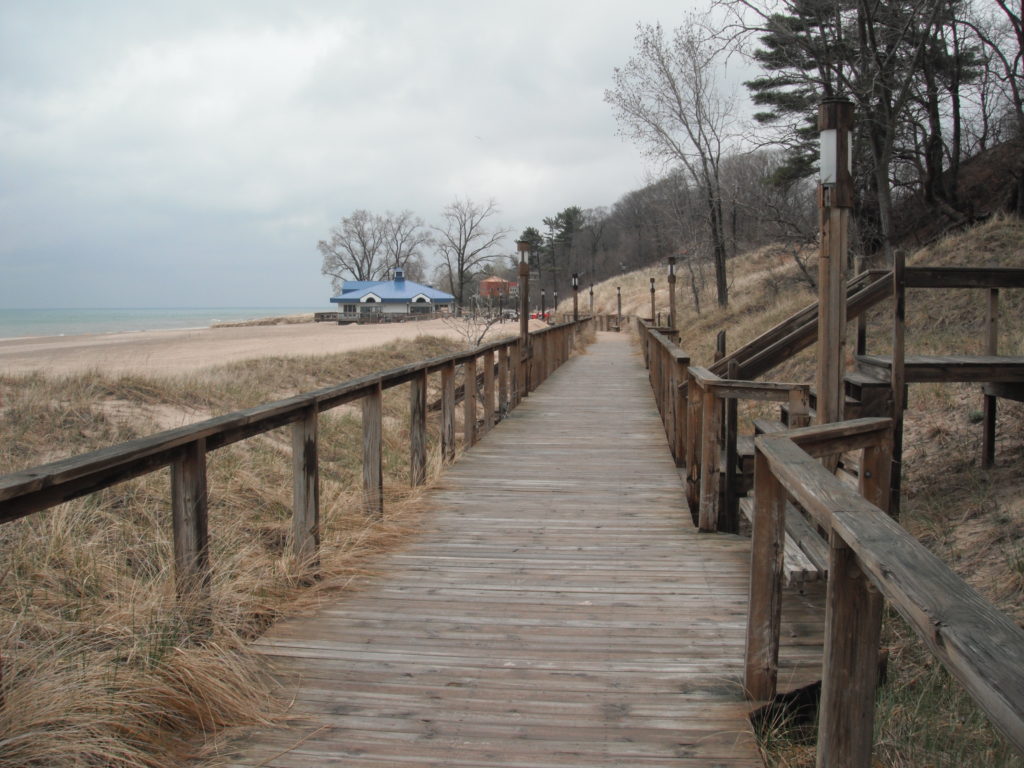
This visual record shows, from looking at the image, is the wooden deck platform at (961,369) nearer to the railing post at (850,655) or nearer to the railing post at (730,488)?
the railing post at (730,488)

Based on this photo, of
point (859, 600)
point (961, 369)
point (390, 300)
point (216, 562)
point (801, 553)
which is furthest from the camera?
point (390, 300)

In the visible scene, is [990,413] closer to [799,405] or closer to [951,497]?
[951,497]

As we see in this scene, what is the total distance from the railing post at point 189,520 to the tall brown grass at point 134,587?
8cm

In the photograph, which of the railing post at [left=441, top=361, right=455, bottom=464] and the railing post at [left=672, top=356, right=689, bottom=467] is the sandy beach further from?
the railing post at [left=672, top=356, right=689, bottom=467]

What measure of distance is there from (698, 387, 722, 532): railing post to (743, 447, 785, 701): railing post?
2.27 metres

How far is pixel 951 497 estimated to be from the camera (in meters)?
6.51

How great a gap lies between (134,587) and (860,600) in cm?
281

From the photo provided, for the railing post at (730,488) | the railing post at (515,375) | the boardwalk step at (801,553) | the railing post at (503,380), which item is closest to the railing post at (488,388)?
the railing post at (503,380)

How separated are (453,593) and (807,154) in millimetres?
28096

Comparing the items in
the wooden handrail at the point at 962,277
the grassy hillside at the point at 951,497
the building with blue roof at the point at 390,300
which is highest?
the building with blue roof at the point at 390,300

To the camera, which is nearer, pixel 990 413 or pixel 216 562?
pixel 216 562

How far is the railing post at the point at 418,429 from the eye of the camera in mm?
6199

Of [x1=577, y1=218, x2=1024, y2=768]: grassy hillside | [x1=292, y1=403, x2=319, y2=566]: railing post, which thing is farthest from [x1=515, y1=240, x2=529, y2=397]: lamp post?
[x1=292, y1=403, x2=319, y2=566]: railing post

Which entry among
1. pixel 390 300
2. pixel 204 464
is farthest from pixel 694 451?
pixel 390 300
